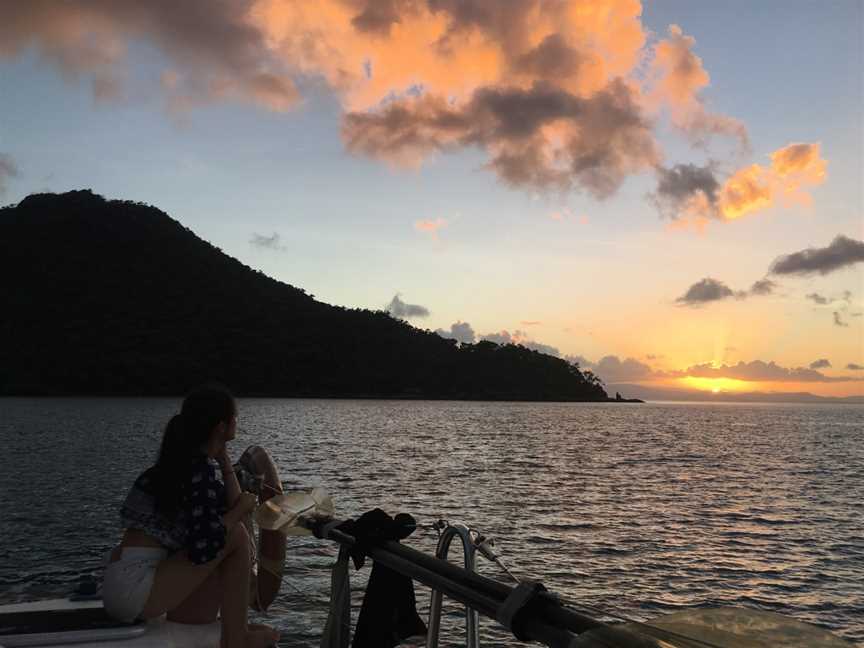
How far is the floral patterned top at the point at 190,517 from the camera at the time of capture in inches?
157

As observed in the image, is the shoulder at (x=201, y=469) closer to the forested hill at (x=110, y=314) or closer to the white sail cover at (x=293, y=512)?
the white sail cover at (x=293, y=512)

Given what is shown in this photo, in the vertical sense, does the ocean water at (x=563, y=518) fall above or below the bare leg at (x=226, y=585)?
below

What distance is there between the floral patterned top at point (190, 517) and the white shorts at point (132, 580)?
114 mm

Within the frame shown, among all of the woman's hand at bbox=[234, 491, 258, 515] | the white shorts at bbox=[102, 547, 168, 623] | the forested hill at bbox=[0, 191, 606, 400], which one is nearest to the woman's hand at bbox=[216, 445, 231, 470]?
the woman's hand at bbox=[234, 491, 258, 515]

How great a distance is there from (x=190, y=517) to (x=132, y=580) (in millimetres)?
490

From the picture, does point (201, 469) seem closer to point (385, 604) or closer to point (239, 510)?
point (239, 510)

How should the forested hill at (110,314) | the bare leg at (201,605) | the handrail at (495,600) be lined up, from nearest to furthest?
1. the handrail at (495,600)
2. the bare leg at (201,605)
3. the forested hill at (110,314)

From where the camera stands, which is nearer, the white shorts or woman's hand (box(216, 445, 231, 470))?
the white shorts

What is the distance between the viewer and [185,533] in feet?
13.3

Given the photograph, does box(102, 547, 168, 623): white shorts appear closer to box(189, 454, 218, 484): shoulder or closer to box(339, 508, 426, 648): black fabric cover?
box(189, 454, 218, 484): shoulder

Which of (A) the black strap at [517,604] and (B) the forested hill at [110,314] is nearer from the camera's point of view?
(A) the black strap at [517,604]

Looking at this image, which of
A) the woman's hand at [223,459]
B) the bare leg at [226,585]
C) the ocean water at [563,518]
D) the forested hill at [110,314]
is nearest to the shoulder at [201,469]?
the woman's hand at [223,459]

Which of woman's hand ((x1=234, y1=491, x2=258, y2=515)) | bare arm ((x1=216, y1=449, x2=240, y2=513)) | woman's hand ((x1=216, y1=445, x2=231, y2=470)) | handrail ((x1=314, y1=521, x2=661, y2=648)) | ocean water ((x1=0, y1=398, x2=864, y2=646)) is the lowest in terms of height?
ocean water ((x1=0, y1=398, x2=864, y2=646))

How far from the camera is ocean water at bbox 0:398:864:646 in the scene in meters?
17.3
